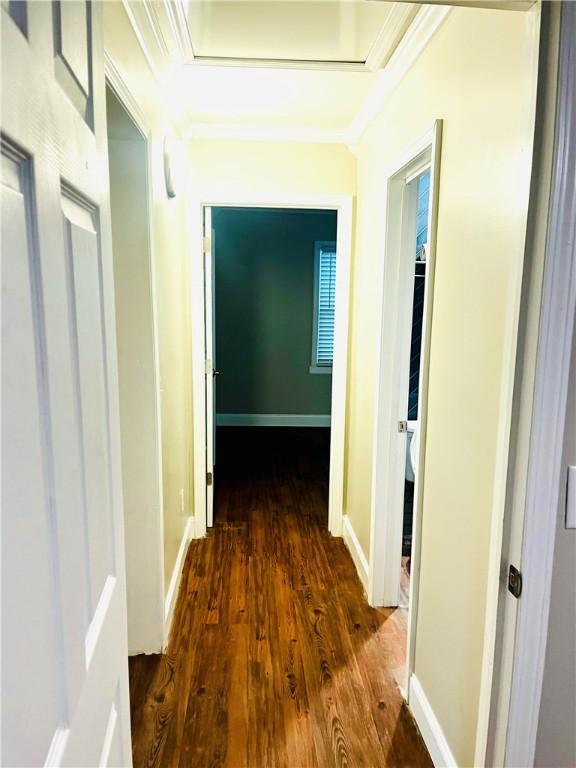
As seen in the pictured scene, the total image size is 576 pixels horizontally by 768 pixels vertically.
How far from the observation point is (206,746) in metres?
1.69

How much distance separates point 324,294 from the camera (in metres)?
5.70

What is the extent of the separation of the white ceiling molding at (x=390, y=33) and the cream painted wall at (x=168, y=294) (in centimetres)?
84

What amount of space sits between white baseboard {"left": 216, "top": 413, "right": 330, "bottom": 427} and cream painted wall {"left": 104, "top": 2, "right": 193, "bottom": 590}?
2800 mm

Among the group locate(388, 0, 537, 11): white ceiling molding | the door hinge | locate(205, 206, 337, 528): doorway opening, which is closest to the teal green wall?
locate(205, 206, 337, 528): doorway opening

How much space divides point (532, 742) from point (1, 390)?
1.24 m

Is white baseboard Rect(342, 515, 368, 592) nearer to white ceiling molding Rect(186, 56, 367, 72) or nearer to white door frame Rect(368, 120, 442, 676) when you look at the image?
white door frame Rect(368, 120, 442, 676)

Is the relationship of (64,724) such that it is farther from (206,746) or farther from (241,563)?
(241,563)

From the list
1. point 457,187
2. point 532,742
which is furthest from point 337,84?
point 532,742

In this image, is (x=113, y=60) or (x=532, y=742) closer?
(x=532, y=742)

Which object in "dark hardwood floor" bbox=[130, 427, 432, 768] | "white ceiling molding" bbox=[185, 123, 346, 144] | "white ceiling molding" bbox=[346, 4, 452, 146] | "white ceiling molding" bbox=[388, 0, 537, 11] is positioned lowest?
"dark hardwood floor" bbox=[130, 427, 432, 768]

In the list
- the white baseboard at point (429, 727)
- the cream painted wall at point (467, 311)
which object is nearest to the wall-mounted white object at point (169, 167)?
the cream painted wall at point (467, 311)

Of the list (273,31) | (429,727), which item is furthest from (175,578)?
(273,31)

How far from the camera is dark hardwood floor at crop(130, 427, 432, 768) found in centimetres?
169

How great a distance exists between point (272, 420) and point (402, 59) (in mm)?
4461
